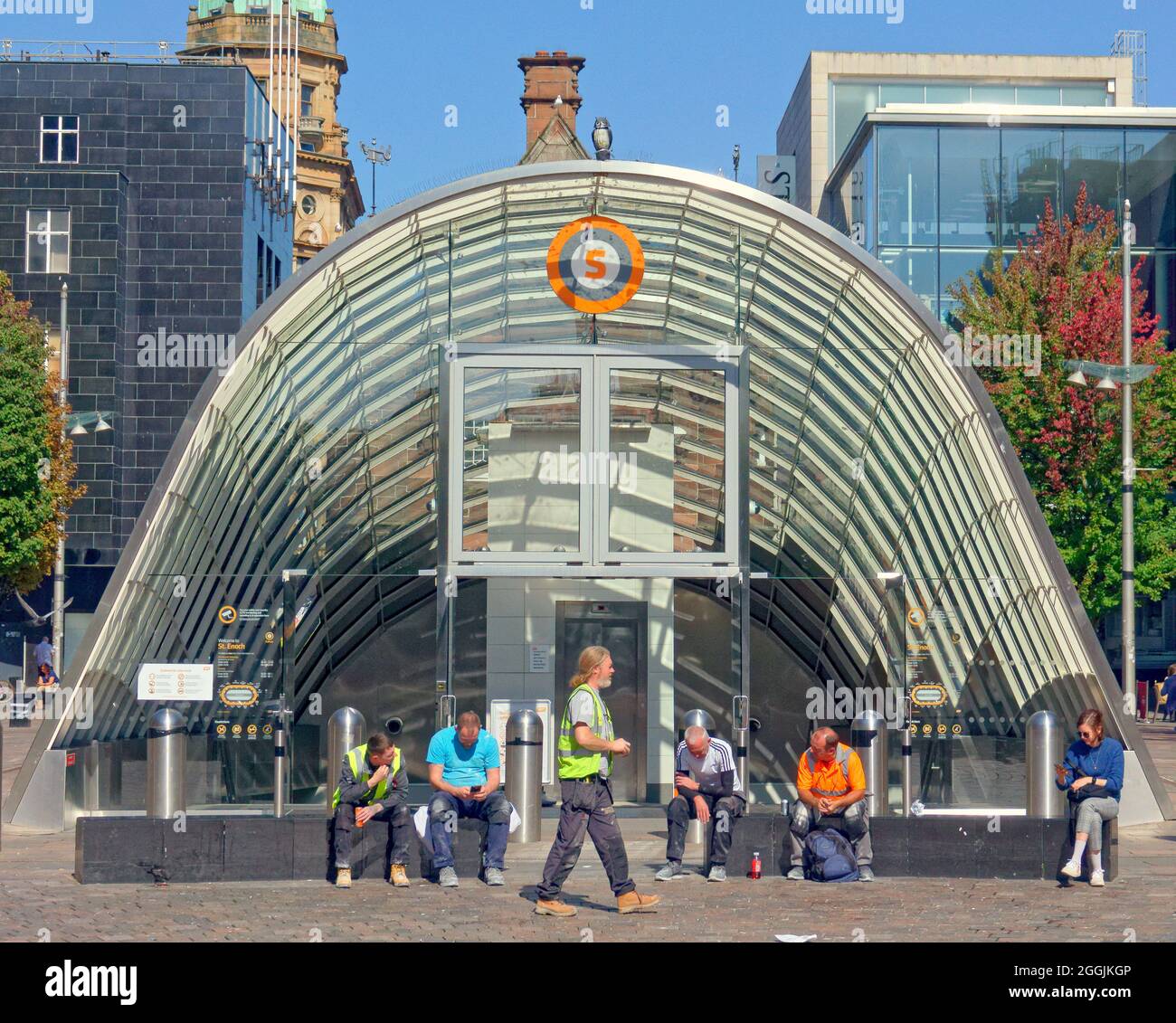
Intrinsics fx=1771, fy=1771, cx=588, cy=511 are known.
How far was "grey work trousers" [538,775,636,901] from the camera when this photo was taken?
11.8m

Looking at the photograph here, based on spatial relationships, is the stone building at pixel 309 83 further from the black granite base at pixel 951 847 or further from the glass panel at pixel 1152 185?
the black granite base at pixel 951 847

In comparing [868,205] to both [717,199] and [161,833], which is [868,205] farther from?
[161,833]

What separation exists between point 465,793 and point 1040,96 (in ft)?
183

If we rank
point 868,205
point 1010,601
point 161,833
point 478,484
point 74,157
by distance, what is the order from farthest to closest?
point 74,157
point 868,205
point 478,484
point 1010,601
point 161,833

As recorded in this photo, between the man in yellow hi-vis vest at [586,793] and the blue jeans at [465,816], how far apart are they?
198 centimetres

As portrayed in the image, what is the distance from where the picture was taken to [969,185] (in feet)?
150

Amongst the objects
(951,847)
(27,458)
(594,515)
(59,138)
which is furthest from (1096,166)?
(951,847)

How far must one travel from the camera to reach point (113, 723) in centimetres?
1866

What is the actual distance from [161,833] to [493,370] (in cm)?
657

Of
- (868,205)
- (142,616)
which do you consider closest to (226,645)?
(142,616)

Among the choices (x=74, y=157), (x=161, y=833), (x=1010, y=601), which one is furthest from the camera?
(x=74, y=157)

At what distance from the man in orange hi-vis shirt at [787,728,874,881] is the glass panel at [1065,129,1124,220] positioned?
34440mm

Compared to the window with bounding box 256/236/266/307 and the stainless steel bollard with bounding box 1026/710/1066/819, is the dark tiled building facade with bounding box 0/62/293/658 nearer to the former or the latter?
the window with bounding box 256/236/266/307

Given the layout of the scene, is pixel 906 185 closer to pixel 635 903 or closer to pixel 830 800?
pixel 830 800
